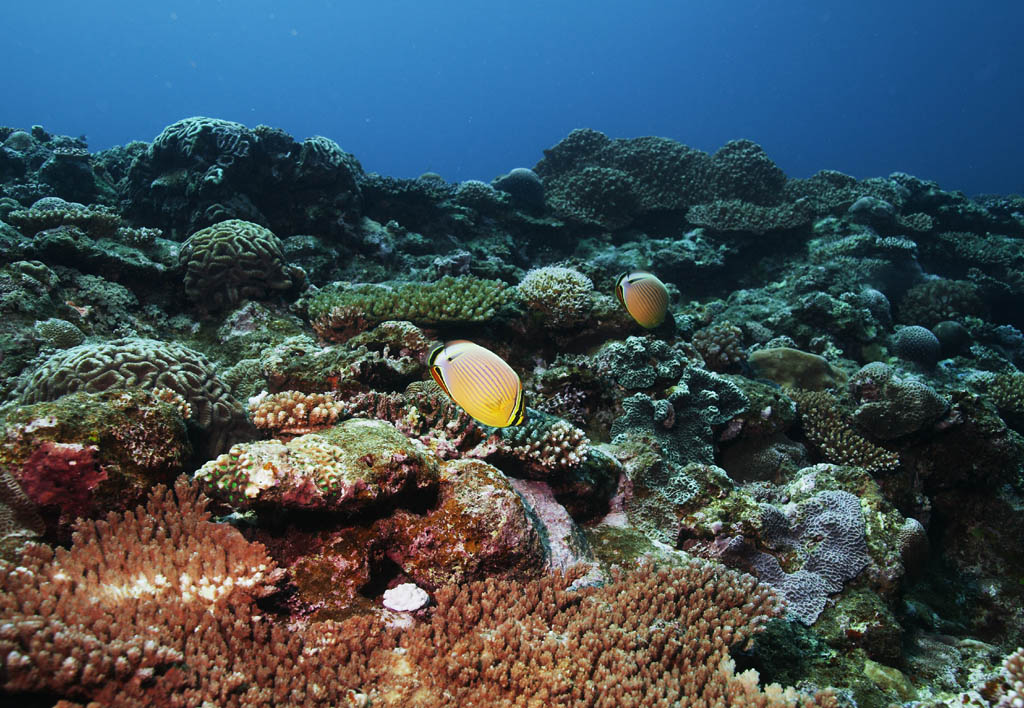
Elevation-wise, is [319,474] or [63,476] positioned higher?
[319,474]

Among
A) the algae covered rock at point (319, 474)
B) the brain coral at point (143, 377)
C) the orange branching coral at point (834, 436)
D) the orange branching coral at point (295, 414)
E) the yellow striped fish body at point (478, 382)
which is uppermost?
the orange branching coral at point (834, 436)

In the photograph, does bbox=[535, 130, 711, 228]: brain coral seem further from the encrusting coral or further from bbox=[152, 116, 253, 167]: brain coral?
the encrusting coral

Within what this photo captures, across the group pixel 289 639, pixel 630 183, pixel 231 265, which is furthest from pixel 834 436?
pixel 630 183

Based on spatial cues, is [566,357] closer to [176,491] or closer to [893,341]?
[176,491]

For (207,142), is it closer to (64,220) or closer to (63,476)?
(64,220)

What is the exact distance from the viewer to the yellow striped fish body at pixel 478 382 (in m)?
2.21

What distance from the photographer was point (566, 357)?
5.76 meters

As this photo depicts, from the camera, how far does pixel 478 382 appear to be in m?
2.22

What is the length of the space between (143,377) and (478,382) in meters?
3.56

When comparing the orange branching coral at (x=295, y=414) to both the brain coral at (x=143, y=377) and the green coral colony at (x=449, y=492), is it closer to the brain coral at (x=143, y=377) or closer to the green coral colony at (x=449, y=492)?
the green coral colony at (x=449, y=492)

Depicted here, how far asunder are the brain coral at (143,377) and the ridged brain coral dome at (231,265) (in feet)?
7.01

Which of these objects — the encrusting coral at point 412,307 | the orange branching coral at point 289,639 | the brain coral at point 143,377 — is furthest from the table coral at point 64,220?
the orange branching coral at point 289,639

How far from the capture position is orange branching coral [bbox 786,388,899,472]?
5.42 m

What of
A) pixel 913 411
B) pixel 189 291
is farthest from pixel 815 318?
pixel 189 291
